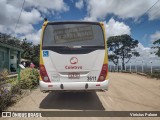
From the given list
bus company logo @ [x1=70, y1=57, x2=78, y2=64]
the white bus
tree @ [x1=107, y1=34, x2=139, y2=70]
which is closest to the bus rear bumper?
the white bus

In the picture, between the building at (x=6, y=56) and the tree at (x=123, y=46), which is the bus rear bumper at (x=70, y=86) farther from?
the tree at (x=123, y=46)

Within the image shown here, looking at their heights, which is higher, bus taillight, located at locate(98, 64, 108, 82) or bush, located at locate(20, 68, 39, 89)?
bus taillight, located at locate(98, 64, 108, 82)

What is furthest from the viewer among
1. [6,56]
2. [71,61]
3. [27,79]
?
[6,56]

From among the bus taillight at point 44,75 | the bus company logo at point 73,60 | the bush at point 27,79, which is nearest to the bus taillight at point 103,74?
the bus company logo at point 73,60

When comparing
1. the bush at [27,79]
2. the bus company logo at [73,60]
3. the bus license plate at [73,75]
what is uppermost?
the bus company logo at [73,60]

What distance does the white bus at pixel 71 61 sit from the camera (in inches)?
291

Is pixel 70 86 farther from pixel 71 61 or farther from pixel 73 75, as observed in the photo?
pixel 71 61

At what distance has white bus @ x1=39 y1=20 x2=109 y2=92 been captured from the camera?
24.3 feet

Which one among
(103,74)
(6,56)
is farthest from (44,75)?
(6,56)

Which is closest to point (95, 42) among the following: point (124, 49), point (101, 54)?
point (101, 54)

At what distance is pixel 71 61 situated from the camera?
745 centimetres

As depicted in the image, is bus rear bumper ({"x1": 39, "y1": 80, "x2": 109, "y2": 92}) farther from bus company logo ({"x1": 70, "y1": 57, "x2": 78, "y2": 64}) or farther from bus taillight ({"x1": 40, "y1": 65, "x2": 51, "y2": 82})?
bus company logo ({"x1": 70, "y1": 57, "x2": 78, "y2": 64})

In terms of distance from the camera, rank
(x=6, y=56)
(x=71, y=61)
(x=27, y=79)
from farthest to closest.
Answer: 1. (x=6, y=56)
2. (x=27, y=79)
3. (x=71, y=61)

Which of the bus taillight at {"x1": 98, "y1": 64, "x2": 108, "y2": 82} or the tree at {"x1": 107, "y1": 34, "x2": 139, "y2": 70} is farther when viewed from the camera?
the tree at {"x1": 107, "y1": 34, "x2": 139, "y2": 70}
